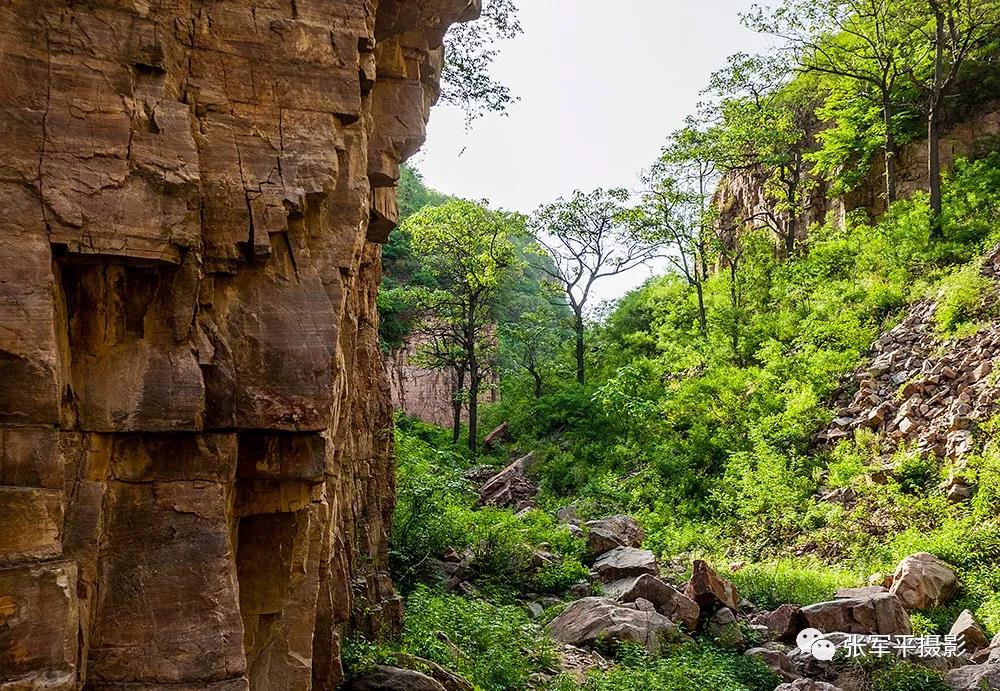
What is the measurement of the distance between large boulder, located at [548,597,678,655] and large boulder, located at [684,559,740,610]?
0.78 m

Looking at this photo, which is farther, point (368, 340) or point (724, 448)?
point (724, 448)

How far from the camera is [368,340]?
10.5m

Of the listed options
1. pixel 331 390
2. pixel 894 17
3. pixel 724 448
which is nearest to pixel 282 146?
pixel 331 390

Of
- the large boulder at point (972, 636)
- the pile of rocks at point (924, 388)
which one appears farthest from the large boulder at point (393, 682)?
the pile of rocks at point (924, 388)

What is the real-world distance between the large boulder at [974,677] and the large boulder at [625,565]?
5100 mm

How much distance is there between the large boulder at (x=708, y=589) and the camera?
1188cm

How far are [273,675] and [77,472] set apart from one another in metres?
2.45

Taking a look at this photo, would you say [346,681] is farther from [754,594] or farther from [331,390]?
[754,594]

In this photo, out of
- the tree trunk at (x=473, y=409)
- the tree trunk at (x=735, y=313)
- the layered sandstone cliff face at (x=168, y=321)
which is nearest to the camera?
the layered sandstone cliff face at (x=168, y=321)

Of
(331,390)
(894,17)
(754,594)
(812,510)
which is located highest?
(894,17)

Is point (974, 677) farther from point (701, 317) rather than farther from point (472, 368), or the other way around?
point (472, 368)

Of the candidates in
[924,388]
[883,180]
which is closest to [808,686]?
[924,388]

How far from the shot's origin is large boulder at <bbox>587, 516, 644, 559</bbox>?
51.1 feet

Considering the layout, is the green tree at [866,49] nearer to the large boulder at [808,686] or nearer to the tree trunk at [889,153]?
the tree trunk at [889,153]
